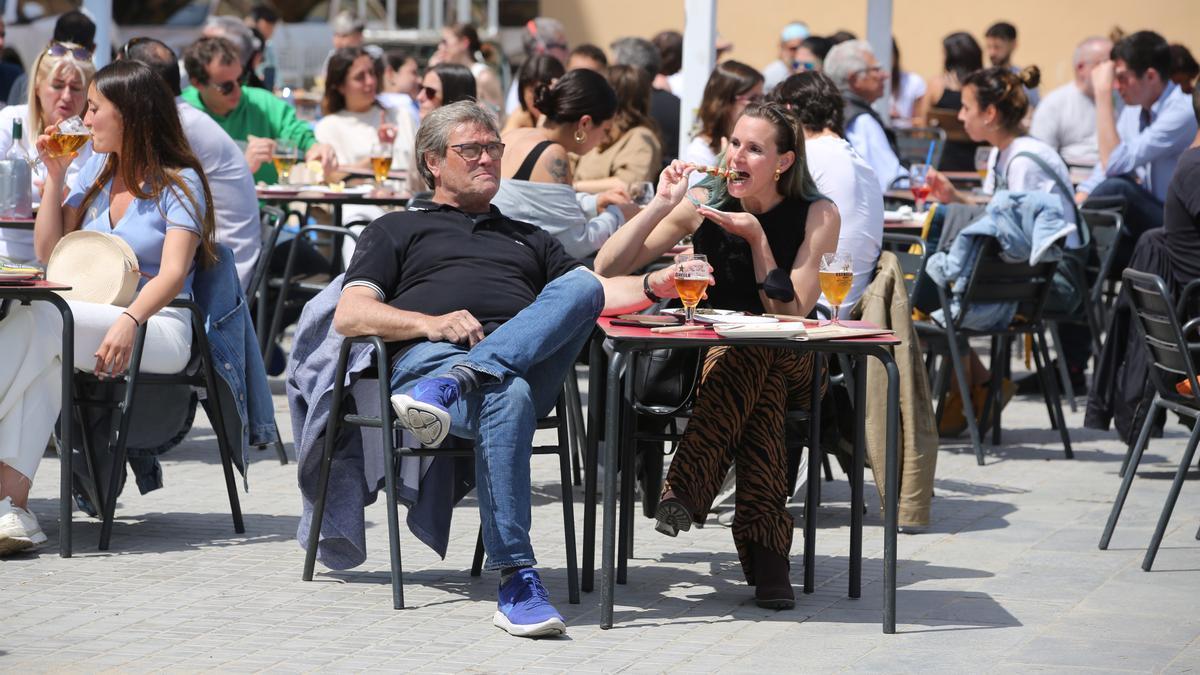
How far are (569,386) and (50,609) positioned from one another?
1961 millimetres

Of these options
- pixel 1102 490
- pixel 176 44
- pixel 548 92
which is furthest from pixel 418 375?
pixel 176 44

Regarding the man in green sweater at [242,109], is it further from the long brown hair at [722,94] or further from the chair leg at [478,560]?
the chair leg at [478,560]

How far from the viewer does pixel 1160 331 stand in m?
5.48

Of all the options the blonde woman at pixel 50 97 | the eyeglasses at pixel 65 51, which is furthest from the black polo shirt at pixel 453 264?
the eyeglasses at pixel 65 51

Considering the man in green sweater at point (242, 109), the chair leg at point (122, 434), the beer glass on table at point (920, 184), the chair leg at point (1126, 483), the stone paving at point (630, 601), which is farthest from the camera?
the man in green sweater at point (242, 109)

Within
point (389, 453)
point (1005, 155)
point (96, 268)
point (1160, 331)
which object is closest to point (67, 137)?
point (96, 268)

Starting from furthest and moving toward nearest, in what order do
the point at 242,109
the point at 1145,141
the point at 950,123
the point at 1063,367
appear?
the point at 950,123
the point at 242,109
the point at 1145,141
the point at 1063,367

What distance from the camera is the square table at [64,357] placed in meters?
4.93

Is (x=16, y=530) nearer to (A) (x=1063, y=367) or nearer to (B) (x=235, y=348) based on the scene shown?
(B) (x=235, y=348)

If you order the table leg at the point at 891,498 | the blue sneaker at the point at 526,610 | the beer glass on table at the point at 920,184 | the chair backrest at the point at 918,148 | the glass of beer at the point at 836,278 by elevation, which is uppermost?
the glass of beer at the point at 836,278

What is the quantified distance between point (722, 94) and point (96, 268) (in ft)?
10.7

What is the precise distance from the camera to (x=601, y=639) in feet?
14.2

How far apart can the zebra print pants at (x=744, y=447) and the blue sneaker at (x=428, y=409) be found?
0.74 meters

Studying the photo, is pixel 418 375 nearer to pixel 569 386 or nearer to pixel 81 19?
pixel 569 386
